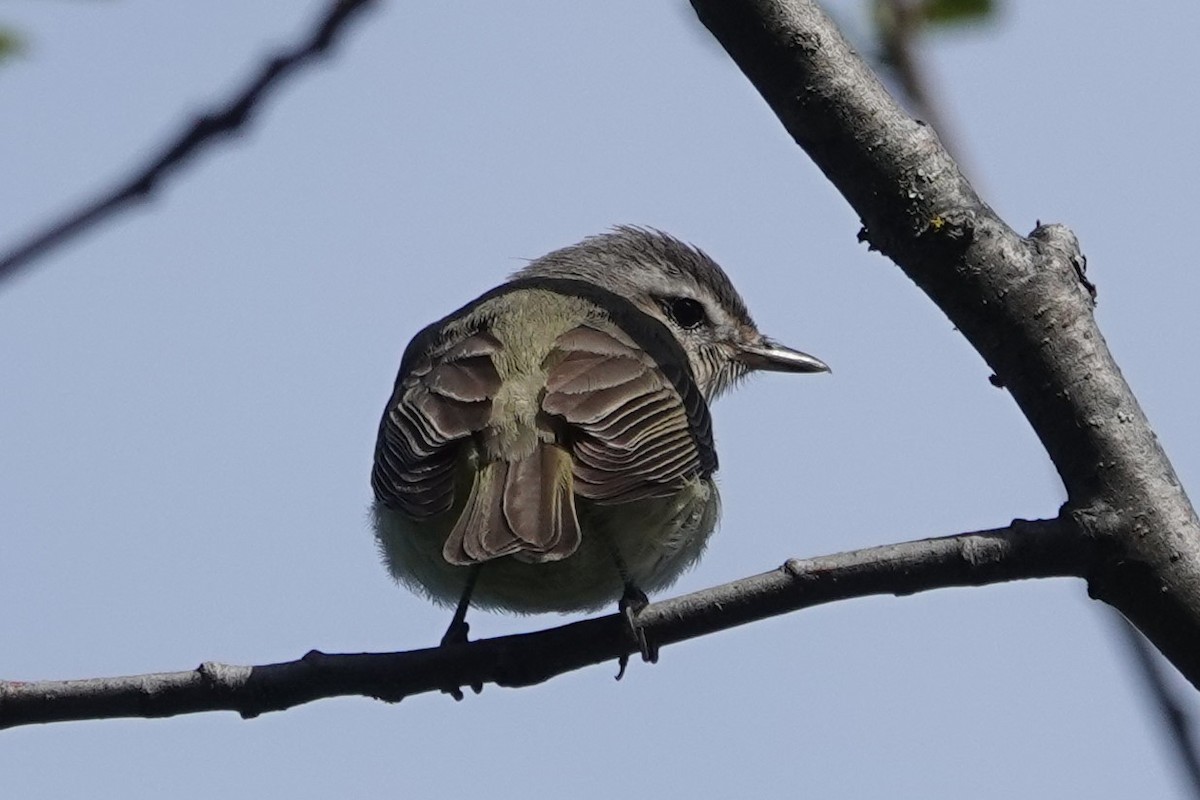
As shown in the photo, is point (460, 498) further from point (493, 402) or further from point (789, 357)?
point (789, 357)

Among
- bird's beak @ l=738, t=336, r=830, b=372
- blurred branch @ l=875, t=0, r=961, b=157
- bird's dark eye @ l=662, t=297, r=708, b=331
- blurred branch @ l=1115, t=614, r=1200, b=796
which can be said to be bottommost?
blurred branch @ l=1115, t=614, r=1200, b=796

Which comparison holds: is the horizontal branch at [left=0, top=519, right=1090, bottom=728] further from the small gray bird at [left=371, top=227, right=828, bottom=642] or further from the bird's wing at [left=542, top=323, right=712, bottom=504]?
the bird's wing at [left=542, top=323, right=712, bottom=504]

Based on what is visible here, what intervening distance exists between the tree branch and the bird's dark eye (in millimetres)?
4346

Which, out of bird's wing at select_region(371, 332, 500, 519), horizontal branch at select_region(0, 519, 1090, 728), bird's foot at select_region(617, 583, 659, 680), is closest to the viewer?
horizontal branch at select_region(0, 519, 1090, 728)

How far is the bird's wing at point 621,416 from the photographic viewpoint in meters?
4.95

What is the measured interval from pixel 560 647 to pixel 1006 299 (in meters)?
1.45

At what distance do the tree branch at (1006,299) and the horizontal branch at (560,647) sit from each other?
122 mm

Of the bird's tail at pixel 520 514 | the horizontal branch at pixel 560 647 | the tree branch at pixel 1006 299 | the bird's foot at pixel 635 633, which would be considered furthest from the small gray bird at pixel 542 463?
the tree branch at pixel 1006 299

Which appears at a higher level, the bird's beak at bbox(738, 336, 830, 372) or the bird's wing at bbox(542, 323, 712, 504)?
the bird's beak at bbox(738, 336, 830, 372)

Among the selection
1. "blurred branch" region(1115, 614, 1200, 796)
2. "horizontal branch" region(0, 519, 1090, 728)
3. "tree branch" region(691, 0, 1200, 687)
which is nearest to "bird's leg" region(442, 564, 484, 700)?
"horizontal branch" region(0, 519, 1090, 728)

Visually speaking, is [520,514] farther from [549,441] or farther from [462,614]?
[462,614]

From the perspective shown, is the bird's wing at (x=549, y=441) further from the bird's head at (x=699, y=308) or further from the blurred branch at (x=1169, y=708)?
the blurred branch at (x=1169, y=708)

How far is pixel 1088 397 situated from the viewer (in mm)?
3379

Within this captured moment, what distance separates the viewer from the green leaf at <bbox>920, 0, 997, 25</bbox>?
3.49m
